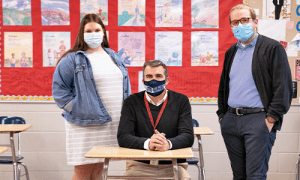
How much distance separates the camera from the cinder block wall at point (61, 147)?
3.53m

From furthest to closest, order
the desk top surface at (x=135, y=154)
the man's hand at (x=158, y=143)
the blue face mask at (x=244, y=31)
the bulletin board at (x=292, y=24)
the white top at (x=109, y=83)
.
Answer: the bulletin board at (x=292, y=24)
the white top at (x=109, y=83)
the blue face mask at (x=244, y=31)
the man's hand at (x=158, y=143)
the desk top surface at (x=135, y=154)

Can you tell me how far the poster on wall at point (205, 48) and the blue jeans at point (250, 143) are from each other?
5.52 feet

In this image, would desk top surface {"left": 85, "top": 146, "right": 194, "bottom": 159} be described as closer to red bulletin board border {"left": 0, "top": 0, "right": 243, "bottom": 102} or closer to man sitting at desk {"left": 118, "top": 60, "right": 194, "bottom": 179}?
man sitting at desk {"left": 118, "top": 60, "right": 194, "bottom": 179}

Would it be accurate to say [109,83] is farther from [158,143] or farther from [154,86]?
[158,143]

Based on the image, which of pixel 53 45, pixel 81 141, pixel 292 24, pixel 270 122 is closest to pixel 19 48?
pixel 53 45

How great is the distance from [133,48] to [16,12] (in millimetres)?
1494

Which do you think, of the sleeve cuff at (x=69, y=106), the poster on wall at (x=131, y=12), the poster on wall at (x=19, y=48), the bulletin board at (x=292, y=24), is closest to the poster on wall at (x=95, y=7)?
the poster on wall at (x=131, y=12)

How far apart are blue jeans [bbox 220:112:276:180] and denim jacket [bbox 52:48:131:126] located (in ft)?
2.78

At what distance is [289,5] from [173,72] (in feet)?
5.26

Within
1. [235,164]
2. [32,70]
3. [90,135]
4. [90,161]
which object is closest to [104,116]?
[90,135]

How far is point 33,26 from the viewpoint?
354cm

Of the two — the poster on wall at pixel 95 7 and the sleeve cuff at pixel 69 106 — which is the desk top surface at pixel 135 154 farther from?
the poster on wall at pixel 95 7

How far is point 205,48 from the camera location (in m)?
3.53

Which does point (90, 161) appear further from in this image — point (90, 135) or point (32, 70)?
point (32, 70)
